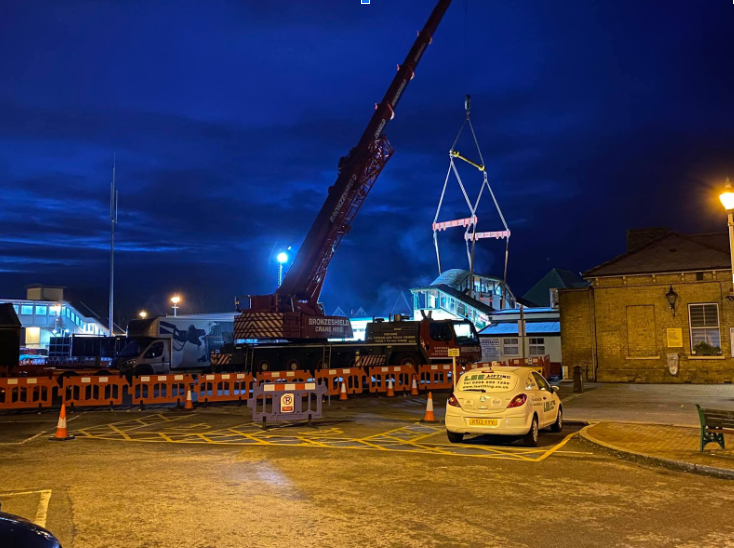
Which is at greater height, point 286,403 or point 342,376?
point 342,376

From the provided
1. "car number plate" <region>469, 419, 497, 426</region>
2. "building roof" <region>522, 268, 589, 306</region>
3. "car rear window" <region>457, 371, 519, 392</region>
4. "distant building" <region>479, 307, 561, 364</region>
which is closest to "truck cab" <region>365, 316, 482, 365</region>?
"distant building" <region>479, 307, 561, 364</region>

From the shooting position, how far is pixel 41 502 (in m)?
7.40

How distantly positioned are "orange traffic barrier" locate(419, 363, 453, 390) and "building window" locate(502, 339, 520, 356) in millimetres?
10069

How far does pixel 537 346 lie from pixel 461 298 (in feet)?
63.6

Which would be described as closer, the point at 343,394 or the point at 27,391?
the point at 27,391

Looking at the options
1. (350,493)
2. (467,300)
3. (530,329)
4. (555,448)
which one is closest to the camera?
(350,493)

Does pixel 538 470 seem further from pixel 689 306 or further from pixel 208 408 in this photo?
pixel 689 306

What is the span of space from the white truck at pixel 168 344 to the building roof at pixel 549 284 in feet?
222

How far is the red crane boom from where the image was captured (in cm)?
2511

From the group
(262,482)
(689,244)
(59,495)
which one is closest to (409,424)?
(262,482)

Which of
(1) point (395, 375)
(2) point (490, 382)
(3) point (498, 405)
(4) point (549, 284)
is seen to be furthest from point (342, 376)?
(4) point (549, 284)

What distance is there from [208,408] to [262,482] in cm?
Result: 1145

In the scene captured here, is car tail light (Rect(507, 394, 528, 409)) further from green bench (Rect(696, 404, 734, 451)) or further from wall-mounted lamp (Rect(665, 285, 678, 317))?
wall-mounted lamp (Rect(665, 285, 678, 317))

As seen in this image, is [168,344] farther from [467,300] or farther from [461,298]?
[461,298]
